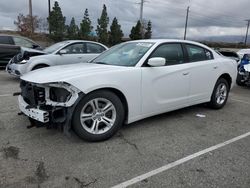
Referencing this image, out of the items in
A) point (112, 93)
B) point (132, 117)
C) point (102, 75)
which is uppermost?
point (102, 75)

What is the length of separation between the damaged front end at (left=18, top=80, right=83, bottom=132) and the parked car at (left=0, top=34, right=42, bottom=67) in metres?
8.08

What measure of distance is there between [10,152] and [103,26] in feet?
122

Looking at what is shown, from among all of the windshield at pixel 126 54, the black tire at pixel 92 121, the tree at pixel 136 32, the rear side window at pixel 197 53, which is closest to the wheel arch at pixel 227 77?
the rear side window at pixel 197 53

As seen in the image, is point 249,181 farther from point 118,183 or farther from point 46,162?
point 46,162

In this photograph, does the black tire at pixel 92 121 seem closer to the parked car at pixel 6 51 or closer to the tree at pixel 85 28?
the parked car at pixel 6 51

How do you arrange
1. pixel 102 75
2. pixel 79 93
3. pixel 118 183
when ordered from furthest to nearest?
1. pixel 102 75
2. pixel 79 93
3. pixel 118 183

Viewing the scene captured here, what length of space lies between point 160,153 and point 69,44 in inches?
247

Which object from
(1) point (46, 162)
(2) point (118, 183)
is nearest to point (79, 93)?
(1) point (46, 162)

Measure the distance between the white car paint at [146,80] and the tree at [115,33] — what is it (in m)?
34.3

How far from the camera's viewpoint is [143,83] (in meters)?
3.85

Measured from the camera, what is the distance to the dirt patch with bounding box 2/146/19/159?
3062 millimetres

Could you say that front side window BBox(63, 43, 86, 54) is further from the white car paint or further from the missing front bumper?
the missing front bumper

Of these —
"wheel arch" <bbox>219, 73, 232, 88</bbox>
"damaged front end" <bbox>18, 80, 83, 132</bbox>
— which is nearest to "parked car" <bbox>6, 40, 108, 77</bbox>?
"damaged front end" <bbox>18, 80, 83, 132</bbox>

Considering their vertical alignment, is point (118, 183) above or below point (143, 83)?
below
